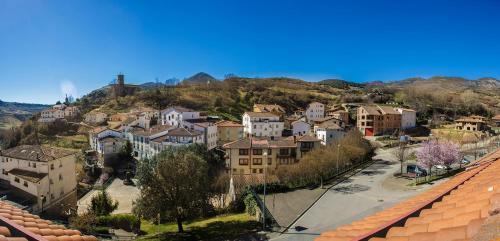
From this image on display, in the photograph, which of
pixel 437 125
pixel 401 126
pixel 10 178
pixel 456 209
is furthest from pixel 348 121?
pixel 456 209

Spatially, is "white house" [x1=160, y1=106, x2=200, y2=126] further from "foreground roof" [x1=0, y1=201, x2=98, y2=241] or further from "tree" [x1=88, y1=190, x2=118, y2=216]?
"foreground roof" [x1=0, y1=201, x2=98, y2=241]

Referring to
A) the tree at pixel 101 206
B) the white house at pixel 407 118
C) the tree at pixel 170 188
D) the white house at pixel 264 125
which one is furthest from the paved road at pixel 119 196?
the white house at pixel 407 118

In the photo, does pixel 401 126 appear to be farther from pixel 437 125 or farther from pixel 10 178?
pixel 10 178

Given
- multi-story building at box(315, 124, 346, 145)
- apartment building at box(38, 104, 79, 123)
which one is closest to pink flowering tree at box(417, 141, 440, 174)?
multi-story building at box(315, 124, 346, 145)

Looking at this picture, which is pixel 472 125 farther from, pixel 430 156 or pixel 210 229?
pixel 210 229

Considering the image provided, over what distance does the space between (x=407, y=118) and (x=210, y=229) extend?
75.4 metres

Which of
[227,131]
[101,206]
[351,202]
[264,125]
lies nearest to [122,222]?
[101,206]

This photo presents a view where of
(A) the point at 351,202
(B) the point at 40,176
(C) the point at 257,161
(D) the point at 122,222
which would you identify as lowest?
(D) the point at 122,222

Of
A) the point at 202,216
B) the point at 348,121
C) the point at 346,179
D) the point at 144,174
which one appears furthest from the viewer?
the point at 348,121

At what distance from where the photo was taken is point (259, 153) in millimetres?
49906

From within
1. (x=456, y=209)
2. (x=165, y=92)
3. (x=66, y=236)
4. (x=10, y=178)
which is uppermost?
(x=165, y=92)

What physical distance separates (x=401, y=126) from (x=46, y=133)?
90.2 m

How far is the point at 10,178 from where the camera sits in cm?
3797

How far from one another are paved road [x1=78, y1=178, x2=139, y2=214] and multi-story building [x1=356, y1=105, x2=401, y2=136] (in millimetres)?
56363
